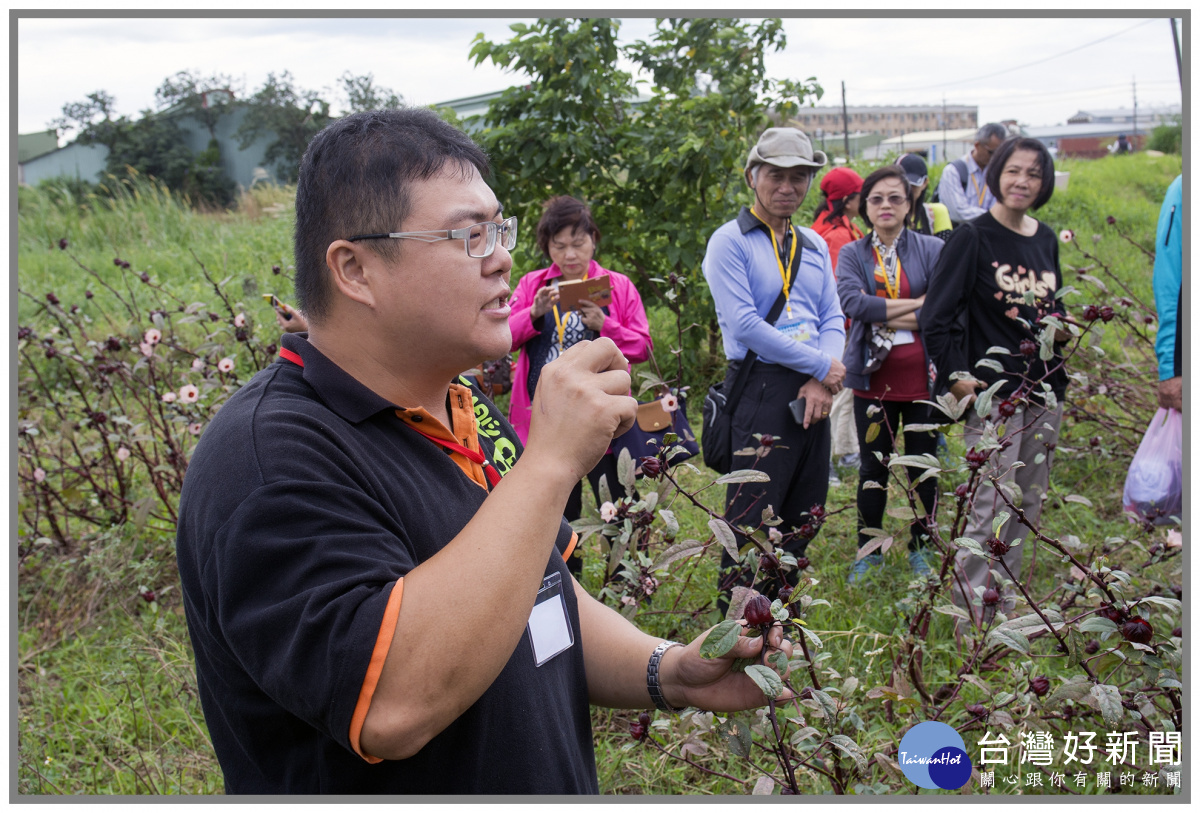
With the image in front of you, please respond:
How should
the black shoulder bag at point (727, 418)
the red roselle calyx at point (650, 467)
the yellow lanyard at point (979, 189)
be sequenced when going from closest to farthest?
1. the red roselle calyx at point (650, 467)
2. the black shoulder bag at point (727, 418)
3. the yellow lanyard at point (979, 189)

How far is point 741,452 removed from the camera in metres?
2.35

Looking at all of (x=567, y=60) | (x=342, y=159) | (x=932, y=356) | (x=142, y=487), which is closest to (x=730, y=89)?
(x=567, y=60)

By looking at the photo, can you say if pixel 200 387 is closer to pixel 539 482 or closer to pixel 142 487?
pixel 142 487

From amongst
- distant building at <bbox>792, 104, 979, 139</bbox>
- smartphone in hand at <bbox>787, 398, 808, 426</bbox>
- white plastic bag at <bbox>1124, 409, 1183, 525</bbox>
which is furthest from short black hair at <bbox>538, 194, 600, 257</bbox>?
distant building at <bbox>792, 104, 979, 139</bbox>

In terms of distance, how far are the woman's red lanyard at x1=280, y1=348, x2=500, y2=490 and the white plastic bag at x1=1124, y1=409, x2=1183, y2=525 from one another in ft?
8.35

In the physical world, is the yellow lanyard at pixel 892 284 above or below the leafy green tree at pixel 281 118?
below

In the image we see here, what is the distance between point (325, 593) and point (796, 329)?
262 centimetres

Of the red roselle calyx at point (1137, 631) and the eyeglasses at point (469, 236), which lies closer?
the eyeglasses at point (469, 236)

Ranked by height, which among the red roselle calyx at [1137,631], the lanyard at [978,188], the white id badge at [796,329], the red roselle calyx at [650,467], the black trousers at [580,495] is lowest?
the black trousers at [580,495]

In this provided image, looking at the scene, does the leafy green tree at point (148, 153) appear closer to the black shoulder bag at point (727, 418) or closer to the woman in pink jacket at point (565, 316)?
the woman in pink jacket at point (565, 316)

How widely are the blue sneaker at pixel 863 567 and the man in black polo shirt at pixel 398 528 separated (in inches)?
92.6

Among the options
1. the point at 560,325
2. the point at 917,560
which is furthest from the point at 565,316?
the point at 917,560

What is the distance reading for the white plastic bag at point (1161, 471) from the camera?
2.91 metres

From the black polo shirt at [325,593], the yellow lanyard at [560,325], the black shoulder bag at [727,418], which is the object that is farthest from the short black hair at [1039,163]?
the black polo shirt at [325,593]
